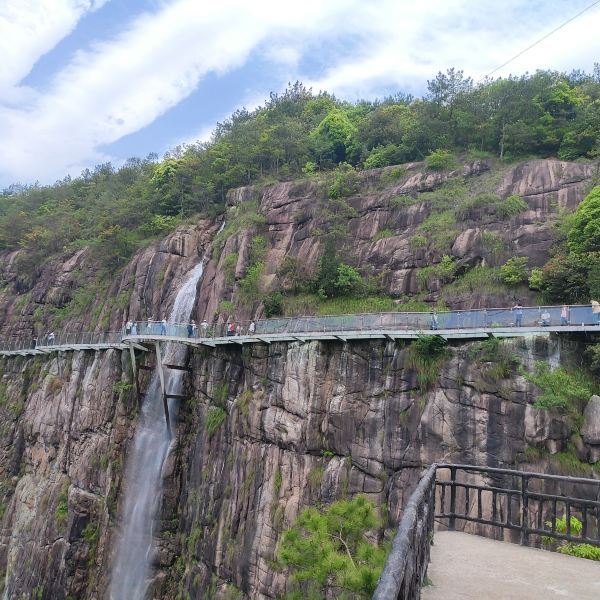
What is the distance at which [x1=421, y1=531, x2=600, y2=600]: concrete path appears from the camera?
522 centimetres

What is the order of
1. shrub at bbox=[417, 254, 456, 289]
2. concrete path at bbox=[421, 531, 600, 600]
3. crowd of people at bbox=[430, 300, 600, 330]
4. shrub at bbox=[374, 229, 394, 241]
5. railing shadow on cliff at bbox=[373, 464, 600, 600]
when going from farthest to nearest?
shrub at bbox=[374, 229, 394, 241]
shrub at bbox=[417, 254, 456, 289]
crowd of people at bbox=[430, 300, 600, 330]
concrete path at bbox=[421, 531, 600, 600]
railing shadow on cliff at bbox=[373, 464, 600, 600]

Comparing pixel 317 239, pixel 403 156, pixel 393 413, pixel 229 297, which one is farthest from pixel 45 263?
pixel 393 413

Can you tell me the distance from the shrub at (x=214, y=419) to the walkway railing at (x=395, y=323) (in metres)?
3.35

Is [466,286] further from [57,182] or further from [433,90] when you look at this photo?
[57,182]

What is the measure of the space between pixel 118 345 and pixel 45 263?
25.3 metres

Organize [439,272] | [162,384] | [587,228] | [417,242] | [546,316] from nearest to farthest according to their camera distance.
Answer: [546,316], [587,228], [439,272], [162,384], [417,242]

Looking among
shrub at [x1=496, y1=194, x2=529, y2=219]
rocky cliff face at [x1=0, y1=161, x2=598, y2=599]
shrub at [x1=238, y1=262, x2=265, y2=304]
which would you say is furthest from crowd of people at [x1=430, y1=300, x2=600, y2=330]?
shrub at [x1=238, y1=262, x2=265, y2=304]

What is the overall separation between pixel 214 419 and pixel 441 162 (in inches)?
768

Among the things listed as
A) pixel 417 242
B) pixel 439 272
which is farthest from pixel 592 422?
pixel 417 242

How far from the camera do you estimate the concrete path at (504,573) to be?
522cm

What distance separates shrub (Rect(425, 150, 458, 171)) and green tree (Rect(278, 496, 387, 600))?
2483 centimetres

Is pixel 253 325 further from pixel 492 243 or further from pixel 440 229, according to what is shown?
pixel 492 243

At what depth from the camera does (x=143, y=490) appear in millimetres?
26047

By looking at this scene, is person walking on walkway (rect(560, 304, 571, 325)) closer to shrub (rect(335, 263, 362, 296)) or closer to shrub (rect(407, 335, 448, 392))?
shrub (rect(407, 335, 448, 392))
